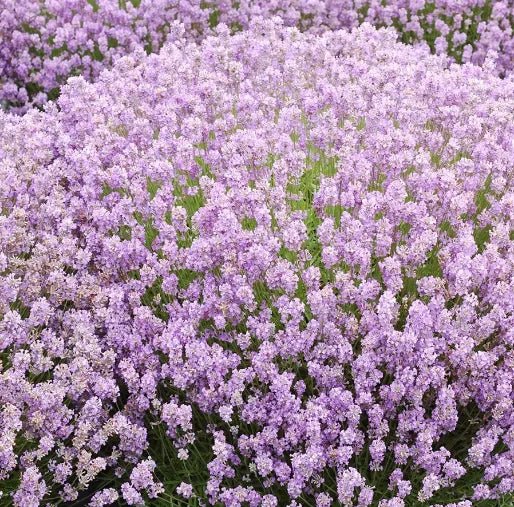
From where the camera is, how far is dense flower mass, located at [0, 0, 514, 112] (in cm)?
758

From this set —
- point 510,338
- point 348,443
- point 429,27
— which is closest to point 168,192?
point 348,443

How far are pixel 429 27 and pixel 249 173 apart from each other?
5.46 metres

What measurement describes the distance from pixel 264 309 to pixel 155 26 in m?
5.36

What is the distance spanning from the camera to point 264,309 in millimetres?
3451

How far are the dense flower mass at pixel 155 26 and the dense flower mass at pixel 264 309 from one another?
10.3 ft

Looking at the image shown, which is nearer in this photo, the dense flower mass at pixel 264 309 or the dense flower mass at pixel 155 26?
the dense flower mass at pixel 264 309

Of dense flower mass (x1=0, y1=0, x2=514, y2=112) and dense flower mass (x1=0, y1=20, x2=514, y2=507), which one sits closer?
dense flower mass (x1=0, y1=20, x2=514, y2=507)

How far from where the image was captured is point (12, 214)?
3928 mm

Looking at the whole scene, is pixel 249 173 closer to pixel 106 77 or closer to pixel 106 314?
pixel 106 314

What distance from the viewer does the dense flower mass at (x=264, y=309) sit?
315cm

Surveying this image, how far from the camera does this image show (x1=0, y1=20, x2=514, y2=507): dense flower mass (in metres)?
3.15

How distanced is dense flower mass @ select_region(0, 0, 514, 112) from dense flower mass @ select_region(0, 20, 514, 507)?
314 centimetres

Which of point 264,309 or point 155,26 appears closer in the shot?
point 264,309

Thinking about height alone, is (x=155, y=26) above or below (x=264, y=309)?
above
